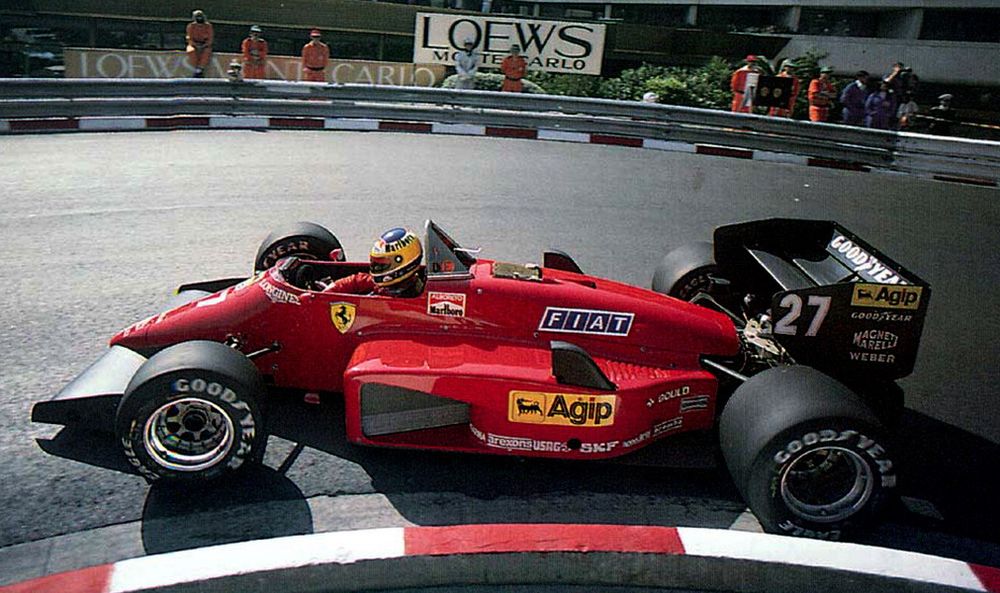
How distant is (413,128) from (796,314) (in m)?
10.2

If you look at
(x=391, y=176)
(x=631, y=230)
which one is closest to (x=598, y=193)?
(x=631, y=230)

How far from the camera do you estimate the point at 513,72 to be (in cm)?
1573

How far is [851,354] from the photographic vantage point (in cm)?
498

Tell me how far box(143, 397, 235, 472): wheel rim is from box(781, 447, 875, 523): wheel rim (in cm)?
273

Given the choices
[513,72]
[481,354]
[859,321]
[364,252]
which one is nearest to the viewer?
[481,354]

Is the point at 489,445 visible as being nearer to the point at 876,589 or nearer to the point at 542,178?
the point at 876,589

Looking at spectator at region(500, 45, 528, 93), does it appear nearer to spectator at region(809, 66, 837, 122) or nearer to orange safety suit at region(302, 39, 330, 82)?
orange safety suit at region(302, 39, 330, 82)

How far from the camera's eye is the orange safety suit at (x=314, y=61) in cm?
1572

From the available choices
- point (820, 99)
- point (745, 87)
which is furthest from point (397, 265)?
point (820, 99)

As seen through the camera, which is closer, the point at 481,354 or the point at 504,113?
the point at 481,354

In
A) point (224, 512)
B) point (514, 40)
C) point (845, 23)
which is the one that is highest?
point (845, 23)

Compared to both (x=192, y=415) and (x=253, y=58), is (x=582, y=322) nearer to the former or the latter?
(x=192, y=415)

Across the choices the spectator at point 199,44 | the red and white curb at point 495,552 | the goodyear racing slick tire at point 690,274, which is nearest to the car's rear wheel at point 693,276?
the goodyear racing slick tire at point 690,274

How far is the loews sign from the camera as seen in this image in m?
15.4
